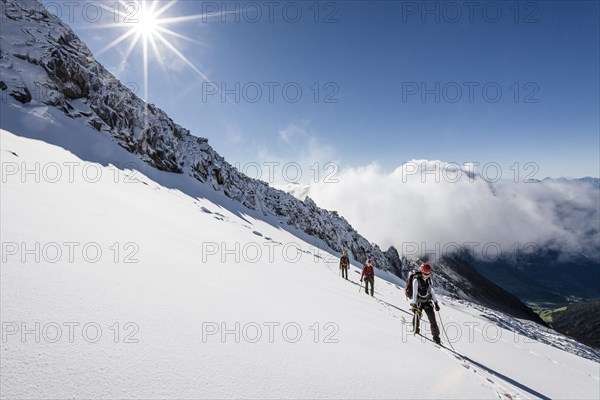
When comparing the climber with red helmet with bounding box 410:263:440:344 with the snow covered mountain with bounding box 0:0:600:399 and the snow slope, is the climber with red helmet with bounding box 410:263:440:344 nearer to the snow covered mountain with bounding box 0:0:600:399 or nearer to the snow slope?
the snow covered mountain with bounding box 0:0:600:399

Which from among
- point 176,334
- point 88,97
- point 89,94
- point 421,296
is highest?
point 89,94

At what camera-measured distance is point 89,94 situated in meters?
49.6

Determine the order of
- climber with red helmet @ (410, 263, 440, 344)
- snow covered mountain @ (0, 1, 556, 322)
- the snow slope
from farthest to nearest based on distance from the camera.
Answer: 1. snow covered mountain @ (0, 1, 556, 322)
2. climber with red helmet @ (410, 263, 440, 344)
3. the snow slope

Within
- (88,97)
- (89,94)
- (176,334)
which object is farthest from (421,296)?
(89,94)

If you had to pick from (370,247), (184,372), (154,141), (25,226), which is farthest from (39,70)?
(370,247)

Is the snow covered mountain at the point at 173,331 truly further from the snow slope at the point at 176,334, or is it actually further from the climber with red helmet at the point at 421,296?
the climber with red helmet at the point at 421,296

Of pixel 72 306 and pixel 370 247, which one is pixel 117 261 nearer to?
pixel 72 306

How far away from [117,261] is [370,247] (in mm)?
116082

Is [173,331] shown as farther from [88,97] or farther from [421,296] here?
[88,97]

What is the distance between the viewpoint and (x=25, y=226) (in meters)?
7.09

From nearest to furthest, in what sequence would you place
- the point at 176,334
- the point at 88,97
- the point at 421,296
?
the point at 176,334, the point at 421,296, the point at 88,97

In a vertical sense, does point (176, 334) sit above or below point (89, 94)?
below

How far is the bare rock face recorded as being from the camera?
41.6 metres

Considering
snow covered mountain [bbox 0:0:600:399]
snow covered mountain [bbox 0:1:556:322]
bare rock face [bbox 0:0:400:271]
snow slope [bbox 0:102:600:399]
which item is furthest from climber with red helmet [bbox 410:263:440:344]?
bare rock face [bbox 0:0:400:271]
